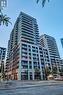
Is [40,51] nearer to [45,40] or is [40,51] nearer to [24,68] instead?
[24,68]

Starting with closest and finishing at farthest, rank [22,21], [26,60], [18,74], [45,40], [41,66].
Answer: [18,74] → [26,60] → [41,66] → [22,21] → [45,40]

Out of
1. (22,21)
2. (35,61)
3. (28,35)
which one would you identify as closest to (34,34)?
(28,35)

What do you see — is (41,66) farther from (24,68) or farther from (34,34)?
(34,34)

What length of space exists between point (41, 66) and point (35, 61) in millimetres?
6008

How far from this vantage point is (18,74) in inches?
2712

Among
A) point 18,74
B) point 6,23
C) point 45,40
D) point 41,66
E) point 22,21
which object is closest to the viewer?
point 6,23

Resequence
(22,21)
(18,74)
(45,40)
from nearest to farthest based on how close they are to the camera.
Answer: (18,74) < (22,21) < (45,40)

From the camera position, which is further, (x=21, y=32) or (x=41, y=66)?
(x=21, y=32)

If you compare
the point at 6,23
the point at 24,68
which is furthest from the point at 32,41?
the point at 6,23

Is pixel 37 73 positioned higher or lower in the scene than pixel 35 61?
lower

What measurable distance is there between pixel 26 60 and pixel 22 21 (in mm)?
34953

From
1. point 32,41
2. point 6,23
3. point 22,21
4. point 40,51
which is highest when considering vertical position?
point 22,21

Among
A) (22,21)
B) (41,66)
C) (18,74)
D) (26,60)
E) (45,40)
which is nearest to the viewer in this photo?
(18,74)

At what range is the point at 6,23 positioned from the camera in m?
3.10
